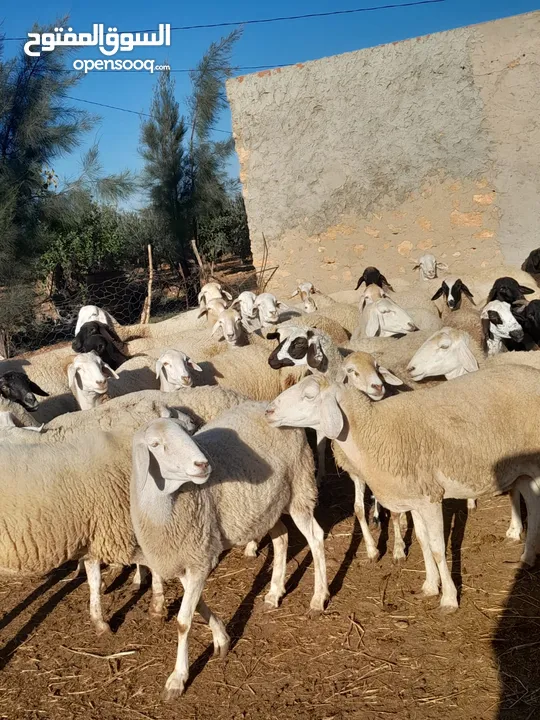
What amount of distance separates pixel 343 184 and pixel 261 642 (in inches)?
304

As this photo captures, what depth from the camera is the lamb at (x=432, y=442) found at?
3975 mm

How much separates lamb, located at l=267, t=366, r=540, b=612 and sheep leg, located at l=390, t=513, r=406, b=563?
15.7 inches

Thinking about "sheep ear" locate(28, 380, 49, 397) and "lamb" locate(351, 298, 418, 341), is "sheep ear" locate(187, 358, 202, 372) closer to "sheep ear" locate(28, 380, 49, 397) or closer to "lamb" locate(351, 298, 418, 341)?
"sheep ear" locate(28, 380, 49, 397)

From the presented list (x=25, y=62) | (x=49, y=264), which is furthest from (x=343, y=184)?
(x=49, y=264)

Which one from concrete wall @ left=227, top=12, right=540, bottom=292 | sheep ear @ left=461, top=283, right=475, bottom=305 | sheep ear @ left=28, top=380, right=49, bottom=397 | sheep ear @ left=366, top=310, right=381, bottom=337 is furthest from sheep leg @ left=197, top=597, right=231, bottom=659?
concrete wall @ left=227, top=12, right=540, bottom=292

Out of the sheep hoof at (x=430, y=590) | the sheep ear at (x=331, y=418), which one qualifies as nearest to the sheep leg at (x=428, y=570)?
the sheep hoof at (x=430, y=590)

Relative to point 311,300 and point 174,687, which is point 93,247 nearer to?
point 311,300

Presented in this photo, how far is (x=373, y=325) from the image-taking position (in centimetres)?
689

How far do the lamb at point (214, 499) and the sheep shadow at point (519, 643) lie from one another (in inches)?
40.3

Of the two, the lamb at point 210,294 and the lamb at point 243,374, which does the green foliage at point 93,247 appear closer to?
the lamb at point 210,294

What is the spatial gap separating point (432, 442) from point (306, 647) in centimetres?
130

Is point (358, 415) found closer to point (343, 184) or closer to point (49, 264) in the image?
point (343, 184)

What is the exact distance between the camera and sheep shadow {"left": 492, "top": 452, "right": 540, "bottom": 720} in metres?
3.09

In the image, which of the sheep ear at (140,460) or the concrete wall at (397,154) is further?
the concrete wall at (397,154)
